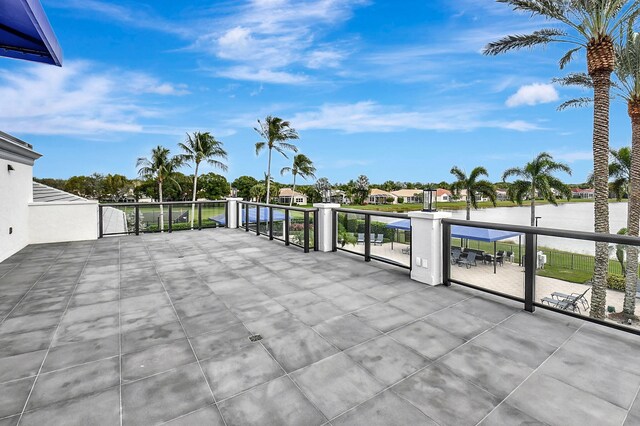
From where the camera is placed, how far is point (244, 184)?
6494 cm

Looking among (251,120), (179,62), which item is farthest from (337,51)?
(179,62)

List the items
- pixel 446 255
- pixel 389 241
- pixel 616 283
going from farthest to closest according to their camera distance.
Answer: pixel 616 283, pixel 389 241, pixel 446 255

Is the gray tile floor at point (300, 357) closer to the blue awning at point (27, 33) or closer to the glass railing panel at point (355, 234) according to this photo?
the glass railing panel at point (355, 234)

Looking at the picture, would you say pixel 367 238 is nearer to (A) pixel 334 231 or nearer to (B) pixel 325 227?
(A) pixel 334 231

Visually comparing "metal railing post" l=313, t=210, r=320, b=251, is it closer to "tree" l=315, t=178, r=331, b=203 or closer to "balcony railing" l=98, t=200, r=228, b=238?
"tree" l=315, t=178, r=331, b=203

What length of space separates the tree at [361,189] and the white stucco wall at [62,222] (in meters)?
59.9

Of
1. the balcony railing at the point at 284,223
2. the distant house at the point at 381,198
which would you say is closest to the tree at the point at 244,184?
the distant house at the point at 381,198

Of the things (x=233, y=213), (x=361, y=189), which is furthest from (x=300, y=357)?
(x=361, y=189)

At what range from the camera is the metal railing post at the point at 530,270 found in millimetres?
3240

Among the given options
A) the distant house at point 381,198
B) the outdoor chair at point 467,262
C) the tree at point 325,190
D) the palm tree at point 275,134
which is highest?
the palm tree at point 275,134

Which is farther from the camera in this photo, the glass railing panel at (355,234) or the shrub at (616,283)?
the shrub at (616,283)

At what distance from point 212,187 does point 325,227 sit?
57330 mm

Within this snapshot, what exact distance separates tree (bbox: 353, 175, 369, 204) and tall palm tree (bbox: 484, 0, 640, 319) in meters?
56.9

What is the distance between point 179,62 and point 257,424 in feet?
101
